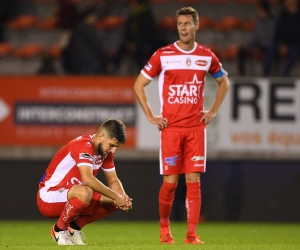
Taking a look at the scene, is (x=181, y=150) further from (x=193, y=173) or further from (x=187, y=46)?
(x=187, y=46)

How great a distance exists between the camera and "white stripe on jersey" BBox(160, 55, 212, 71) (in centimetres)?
802

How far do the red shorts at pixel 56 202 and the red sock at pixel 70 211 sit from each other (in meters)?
0.18

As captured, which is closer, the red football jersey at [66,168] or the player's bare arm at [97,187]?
the player's bare arm at [97,187]

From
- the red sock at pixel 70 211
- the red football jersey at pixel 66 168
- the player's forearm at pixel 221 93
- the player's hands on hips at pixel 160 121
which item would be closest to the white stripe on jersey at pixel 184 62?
the player's forearm at pixel 221 93

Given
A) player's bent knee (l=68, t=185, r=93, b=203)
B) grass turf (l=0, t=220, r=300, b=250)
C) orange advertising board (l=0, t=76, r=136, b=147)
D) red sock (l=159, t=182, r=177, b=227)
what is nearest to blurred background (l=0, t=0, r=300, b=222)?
orange advertising board (l=0, t=76, r=136, b=147)

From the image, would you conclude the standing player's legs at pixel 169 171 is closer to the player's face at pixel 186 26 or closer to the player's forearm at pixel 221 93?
the player's forearm at pixel 221 93

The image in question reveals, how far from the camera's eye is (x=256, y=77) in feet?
39.8

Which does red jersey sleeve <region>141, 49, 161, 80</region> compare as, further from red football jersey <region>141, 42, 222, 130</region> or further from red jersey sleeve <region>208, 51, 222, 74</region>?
red jersey sleeve <region>208, 51, 222, 74</region>

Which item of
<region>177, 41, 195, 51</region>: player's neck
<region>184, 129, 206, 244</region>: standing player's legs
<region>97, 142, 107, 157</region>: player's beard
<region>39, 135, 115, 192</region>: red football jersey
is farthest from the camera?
<region>177, 41, 195, 51</region>: player's neck

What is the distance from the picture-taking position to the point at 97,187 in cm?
686

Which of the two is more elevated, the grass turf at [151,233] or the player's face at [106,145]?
the player's face at [106,145]

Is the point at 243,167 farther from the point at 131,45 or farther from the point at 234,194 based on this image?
the point at 131,45

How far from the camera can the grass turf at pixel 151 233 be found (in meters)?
8.11

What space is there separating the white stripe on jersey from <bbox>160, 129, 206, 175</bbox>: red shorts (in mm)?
606
